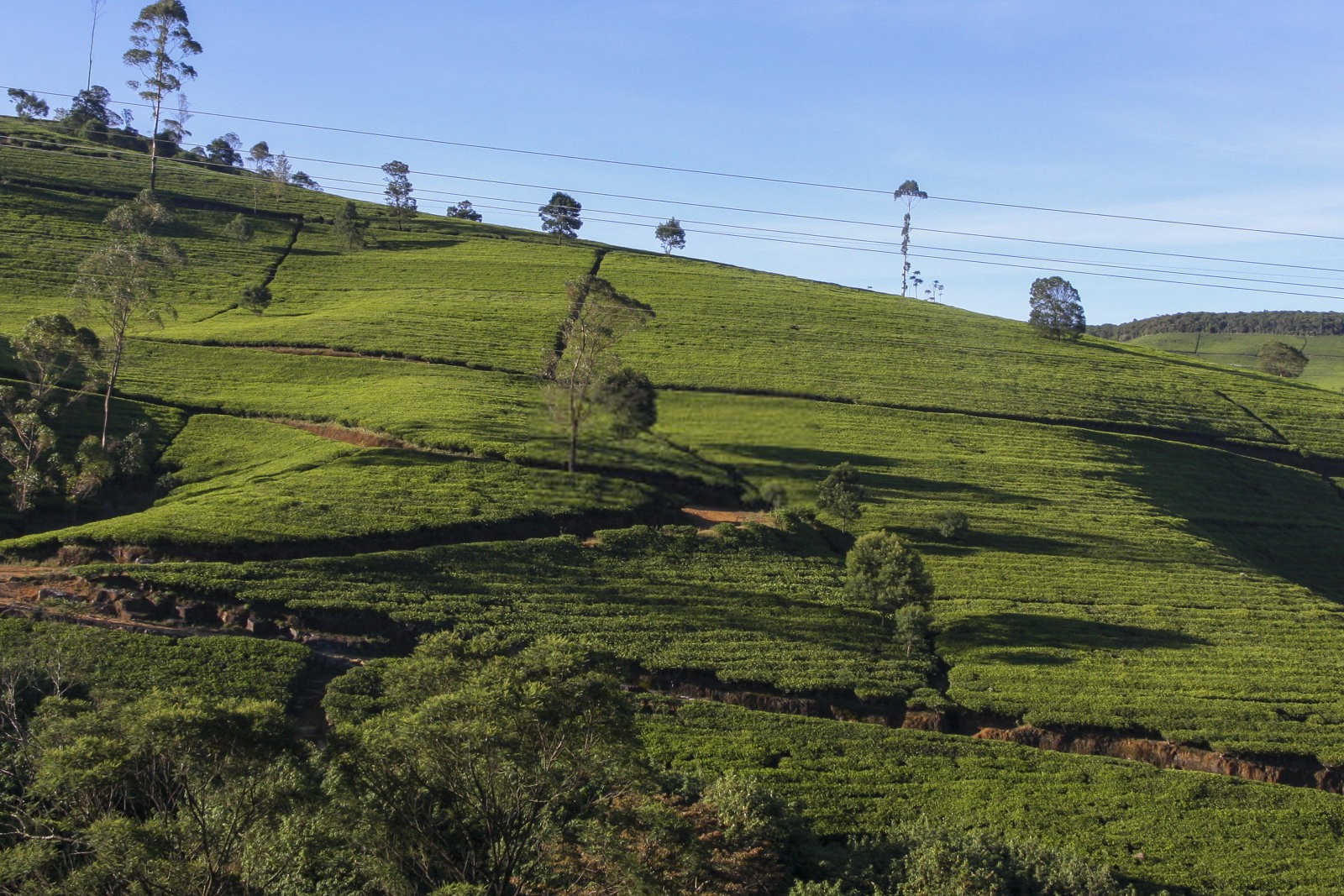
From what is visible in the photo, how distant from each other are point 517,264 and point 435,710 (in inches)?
3576

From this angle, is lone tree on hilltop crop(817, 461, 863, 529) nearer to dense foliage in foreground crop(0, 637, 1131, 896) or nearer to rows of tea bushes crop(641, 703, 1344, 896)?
rows of tea bushes crop(641, 703, 1344, 896)

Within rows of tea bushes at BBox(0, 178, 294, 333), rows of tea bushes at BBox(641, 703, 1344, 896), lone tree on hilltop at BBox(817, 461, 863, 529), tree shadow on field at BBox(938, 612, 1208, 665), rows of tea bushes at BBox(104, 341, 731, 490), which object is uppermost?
rows of tea bushes at BBox(0, 178, 294, 333)

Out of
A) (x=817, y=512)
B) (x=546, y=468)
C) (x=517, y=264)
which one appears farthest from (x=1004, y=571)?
(x=517, y=264)

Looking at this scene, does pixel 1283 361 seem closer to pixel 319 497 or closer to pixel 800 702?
pixel 800 702

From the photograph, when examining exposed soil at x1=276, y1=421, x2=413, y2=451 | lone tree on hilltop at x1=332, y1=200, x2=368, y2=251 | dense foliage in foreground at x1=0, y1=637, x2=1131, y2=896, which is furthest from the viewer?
lone tree on hilltop at x1=332, y1=200, x2=368, y2=251

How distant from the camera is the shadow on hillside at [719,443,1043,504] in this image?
59719mm

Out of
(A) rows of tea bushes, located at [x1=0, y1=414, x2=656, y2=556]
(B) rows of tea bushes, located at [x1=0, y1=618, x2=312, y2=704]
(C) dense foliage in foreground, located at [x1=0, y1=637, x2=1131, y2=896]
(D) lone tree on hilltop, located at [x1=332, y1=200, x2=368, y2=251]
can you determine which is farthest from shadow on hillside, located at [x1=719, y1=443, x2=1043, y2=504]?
(D) lone tree on hilltop, located at [x1=332, y1=200, x2=368, y2=251]

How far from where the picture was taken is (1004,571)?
5088 cm

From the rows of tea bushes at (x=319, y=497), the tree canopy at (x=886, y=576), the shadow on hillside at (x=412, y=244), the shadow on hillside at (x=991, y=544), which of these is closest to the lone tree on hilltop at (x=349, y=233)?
the shadow on hillside at (x=412, y=244)

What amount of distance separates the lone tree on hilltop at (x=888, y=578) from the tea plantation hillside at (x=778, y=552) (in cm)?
81

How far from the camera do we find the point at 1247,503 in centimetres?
6675

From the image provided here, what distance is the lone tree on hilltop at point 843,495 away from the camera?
173 ft

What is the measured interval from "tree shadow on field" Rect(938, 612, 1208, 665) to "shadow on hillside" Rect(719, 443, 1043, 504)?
1398cm

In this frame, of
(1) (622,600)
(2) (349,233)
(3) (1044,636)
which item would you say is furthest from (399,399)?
(2) (349,233)
